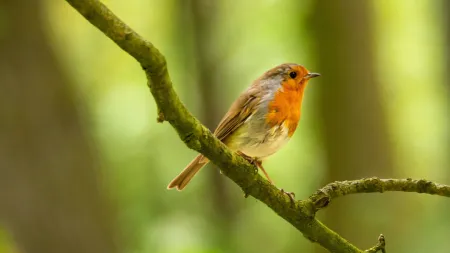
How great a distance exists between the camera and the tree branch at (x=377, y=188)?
2375mm

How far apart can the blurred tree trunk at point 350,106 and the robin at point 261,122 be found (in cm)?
212

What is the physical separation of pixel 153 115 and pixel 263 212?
6.98 ft

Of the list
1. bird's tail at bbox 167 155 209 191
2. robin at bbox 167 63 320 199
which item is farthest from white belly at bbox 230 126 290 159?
bird's tail at bbox 167 155 209 191

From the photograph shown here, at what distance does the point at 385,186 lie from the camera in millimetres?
2395

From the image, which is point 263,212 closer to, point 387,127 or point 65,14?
point 387,127

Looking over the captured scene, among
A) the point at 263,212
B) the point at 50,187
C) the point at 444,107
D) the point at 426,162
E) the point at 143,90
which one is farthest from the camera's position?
the point at 143,90

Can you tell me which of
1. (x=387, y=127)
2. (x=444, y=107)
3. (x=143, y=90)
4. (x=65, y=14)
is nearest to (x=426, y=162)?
(x=444, y=107)

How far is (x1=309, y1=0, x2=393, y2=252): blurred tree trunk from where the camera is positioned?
5.58m

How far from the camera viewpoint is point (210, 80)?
6.21 metres

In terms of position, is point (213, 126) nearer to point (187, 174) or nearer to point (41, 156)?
point (41, 156)

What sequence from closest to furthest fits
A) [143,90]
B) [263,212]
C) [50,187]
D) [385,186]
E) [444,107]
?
[385,186]
[50,187]
[444,107]
[263,212]
[143,90]

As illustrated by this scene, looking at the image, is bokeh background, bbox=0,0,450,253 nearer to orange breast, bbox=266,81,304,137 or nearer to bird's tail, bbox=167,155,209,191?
→ bird's tail, bbox=167,155,209,191

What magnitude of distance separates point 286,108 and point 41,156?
8.49ft

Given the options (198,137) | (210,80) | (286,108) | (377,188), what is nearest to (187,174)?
(286,108)
